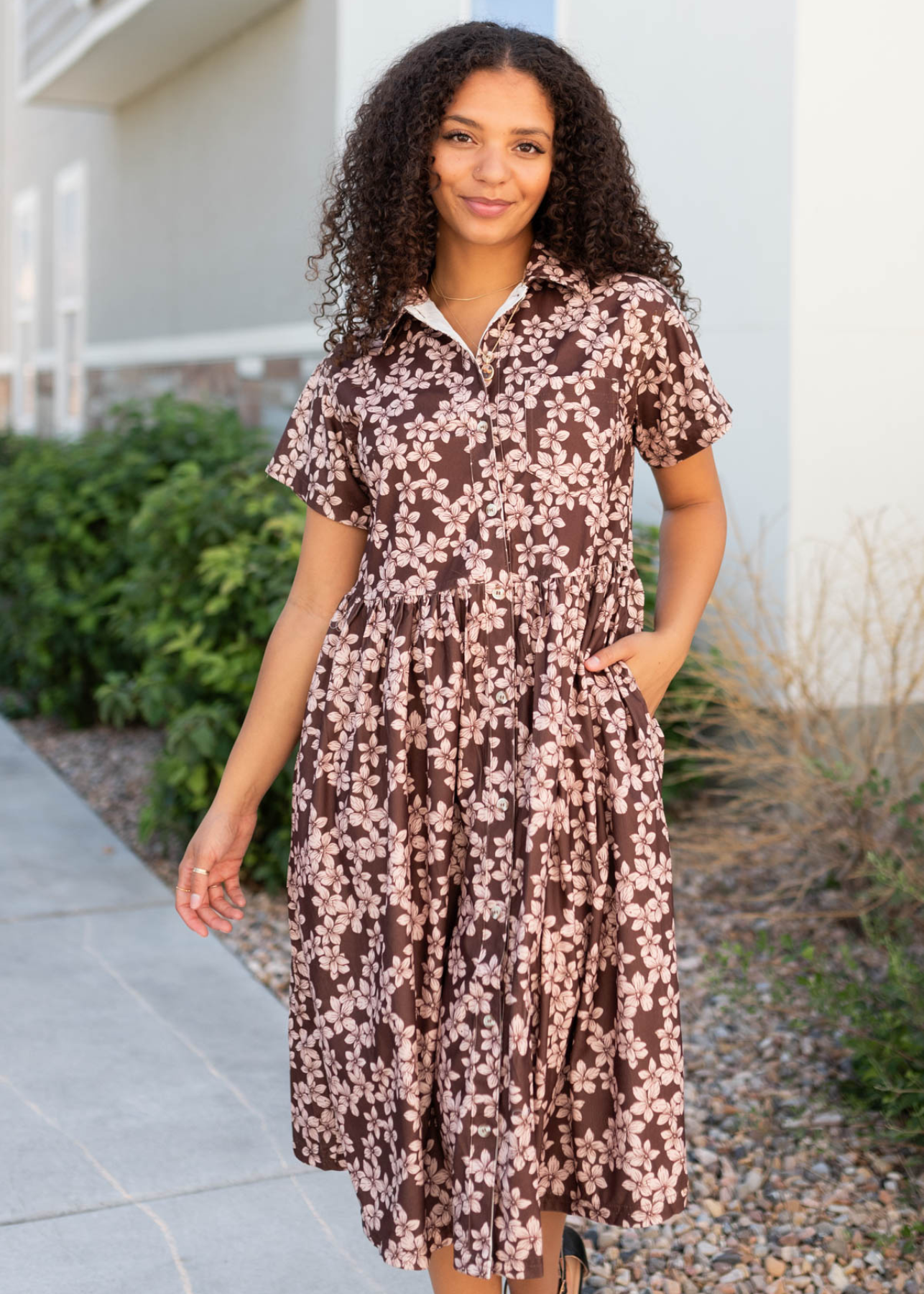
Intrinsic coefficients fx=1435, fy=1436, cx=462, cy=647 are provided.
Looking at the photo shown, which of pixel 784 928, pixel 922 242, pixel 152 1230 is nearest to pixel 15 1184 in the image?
pixel 152 1230

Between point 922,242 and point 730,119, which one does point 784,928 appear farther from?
point 730,119

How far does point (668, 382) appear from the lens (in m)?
1.88

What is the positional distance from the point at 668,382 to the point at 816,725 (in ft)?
7.79

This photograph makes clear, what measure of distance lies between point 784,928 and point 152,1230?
2015 millimetres

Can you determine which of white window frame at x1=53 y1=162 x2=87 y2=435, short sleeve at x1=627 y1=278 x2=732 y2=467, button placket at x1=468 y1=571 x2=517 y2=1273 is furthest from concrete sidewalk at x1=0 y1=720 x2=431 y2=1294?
white window frame at x1=53 y1=162 x2=87 y2=435

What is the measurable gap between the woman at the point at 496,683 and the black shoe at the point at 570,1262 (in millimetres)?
180

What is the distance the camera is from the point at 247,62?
844 centimetres

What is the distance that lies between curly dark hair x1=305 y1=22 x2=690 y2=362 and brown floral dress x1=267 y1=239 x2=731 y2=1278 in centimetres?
6

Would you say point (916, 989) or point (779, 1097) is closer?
point (916, 989)

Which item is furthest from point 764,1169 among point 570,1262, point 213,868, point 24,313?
point 24,313

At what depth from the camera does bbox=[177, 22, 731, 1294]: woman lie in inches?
69.6

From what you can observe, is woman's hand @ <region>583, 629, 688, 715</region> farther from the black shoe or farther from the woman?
the black shoe

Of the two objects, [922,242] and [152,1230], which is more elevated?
[922,242]

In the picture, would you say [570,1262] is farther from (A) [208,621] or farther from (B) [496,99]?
(A) [208,621]
